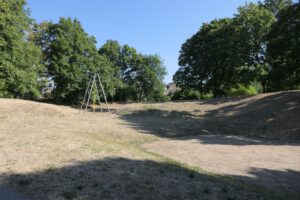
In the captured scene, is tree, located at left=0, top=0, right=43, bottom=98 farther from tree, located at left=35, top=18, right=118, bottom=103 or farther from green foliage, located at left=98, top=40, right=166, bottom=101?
green foliage, located at left=98, top=40, right=166, bottom=101

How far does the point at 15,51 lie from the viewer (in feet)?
82.4

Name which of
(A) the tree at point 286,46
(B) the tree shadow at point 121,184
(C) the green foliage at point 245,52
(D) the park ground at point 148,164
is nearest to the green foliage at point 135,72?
(C) the green foliage at point 245,52

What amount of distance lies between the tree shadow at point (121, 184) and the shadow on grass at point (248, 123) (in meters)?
8.94

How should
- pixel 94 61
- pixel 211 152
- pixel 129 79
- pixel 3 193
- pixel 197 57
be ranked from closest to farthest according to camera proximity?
pixel 3 193 < pixel 211 152 < pixel 94 61 < pixel 197 57 < pixel 129 79

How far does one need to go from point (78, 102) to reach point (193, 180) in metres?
31.5

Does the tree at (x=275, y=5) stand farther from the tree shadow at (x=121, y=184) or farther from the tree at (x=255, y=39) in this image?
the tree shadow at (x=121, y=184)

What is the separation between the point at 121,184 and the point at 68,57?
2899 cm

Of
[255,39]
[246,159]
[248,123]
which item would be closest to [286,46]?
[248,123]

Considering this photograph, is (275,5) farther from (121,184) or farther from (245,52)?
(121,184)

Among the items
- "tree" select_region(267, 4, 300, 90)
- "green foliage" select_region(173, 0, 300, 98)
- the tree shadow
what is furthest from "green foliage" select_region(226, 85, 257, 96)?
the tree shadow

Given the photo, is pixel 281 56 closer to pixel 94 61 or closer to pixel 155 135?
pixel 155 135

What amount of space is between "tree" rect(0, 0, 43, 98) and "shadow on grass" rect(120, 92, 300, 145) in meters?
10.6

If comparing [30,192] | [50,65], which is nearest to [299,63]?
[30,192]

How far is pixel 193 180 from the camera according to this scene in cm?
670
